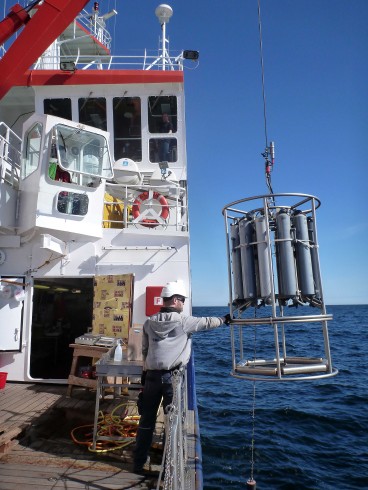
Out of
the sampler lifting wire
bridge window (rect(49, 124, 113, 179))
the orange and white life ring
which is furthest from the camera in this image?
the orange and white life ring

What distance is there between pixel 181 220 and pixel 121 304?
2.86 metres

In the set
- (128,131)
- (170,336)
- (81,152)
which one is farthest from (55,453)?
(128,131)

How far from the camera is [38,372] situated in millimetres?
10344

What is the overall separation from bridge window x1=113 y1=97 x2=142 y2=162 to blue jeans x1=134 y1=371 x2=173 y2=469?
721 centimetres

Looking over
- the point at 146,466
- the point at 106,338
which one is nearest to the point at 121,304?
the point at 106,338

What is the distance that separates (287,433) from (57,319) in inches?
314

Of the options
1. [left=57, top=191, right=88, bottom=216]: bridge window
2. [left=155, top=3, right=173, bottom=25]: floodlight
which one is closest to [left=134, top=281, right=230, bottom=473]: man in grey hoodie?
[left=57, top=191, right=88, bottom=216]: bridge window

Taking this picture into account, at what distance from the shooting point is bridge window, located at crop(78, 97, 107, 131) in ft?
34.5

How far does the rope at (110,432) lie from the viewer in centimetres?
494

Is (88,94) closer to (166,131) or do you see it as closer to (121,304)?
(166,131)

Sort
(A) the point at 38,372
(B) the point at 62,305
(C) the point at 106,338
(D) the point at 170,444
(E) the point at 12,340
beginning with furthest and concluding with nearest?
(B) the point at 62,305, (A) the point at 38,372, (E) the point at 12,340, (C) the point at 106,338, (D) the point at 170,444

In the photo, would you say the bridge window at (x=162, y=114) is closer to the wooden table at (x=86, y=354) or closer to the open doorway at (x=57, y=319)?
the open doorway at (x=57, y=319)

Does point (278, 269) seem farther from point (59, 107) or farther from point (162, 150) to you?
point (59, 107)

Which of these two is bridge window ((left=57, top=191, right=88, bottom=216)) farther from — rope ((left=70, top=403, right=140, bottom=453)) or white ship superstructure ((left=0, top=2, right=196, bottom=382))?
rope ((left=70, top=403, right=140, bottom=453))
